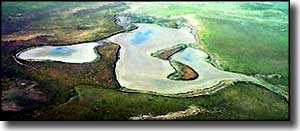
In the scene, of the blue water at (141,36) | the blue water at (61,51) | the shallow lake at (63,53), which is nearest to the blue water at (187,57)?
the blue water at (141,36)

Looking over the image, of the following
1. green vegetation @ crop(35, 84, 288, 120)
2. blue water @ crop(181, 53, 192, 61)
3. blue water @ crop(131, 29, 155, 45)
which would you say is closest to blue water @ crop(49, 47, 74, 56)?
green vegetation @ crop(35, 84, 288, 120)

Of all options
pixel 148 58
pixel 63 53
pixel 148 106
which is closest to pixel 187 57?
pixel 148 58

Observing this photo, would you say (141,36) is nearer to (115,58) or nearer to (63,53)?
(115,58)

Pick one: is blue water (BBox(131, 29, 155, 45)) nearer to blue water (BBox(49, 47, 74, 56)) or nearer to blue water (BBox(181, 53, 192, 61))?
blue water (BBox(181, 53, 192, 61))

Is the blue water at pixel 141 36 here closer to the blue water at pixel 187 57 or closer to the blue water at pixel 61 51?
the blue water at pixel 187 57

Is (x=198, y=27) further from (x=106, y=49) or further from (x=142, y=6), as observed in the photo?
(x=106, y=49)

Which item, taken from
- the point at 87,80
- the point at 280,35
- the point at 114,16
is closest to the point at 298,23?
the point at 280,35

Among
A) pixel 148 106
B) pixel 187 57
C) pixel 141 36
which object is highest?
pixel 141 36
